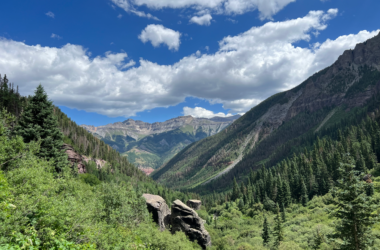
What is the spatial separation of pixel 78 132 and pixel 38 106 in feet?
438

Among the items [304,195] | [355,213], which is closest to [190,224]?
[355,213]

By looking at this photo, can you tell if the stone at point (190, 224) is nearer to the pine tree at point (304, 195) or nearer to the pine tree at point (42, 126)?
the pine tree at point (42, 126)

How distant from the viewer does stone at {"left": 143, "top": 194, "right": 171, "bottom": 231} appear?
225 feet

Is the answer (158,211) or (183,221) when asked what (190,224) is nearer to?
(183,221)

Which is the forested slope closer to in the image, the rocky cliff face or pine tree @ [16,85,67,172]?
pine tree @ [16,85,67,172]

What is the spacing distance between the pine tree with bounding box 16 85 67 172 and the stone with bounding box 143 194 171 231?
3869cm

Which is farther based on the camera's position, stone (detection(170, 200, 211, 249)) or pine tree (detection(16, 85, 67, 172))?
stone (detection(170, 200, 211, 249))

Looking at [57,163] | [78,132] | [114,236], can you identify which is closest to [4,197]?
[114,236]

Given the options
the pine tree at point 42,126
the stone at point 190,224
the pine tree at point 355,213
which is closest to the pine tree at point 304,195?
the stone at point 190,224

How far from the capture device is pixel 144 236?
32.5 m

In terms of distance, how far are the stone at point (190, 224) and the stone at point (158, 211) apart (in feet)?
18.6

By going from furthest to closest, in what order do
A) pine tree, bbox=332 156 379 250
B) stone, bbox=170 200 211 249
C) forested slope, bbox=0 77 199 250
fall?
stone, bbox=170 200 211 249
pine tree, bbox=332 156 379 250
forested slope, bbox=0 77 199 250

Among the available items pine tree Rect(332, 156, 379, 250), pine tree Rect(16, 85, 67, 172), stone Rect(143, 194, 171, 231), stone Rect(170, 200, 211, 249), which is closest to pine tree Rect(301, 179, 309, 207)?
stone Rect(170, 200, 211, 249)

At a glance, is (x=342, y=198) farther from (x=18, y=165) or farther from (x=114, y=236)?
(x=18, y=165)
